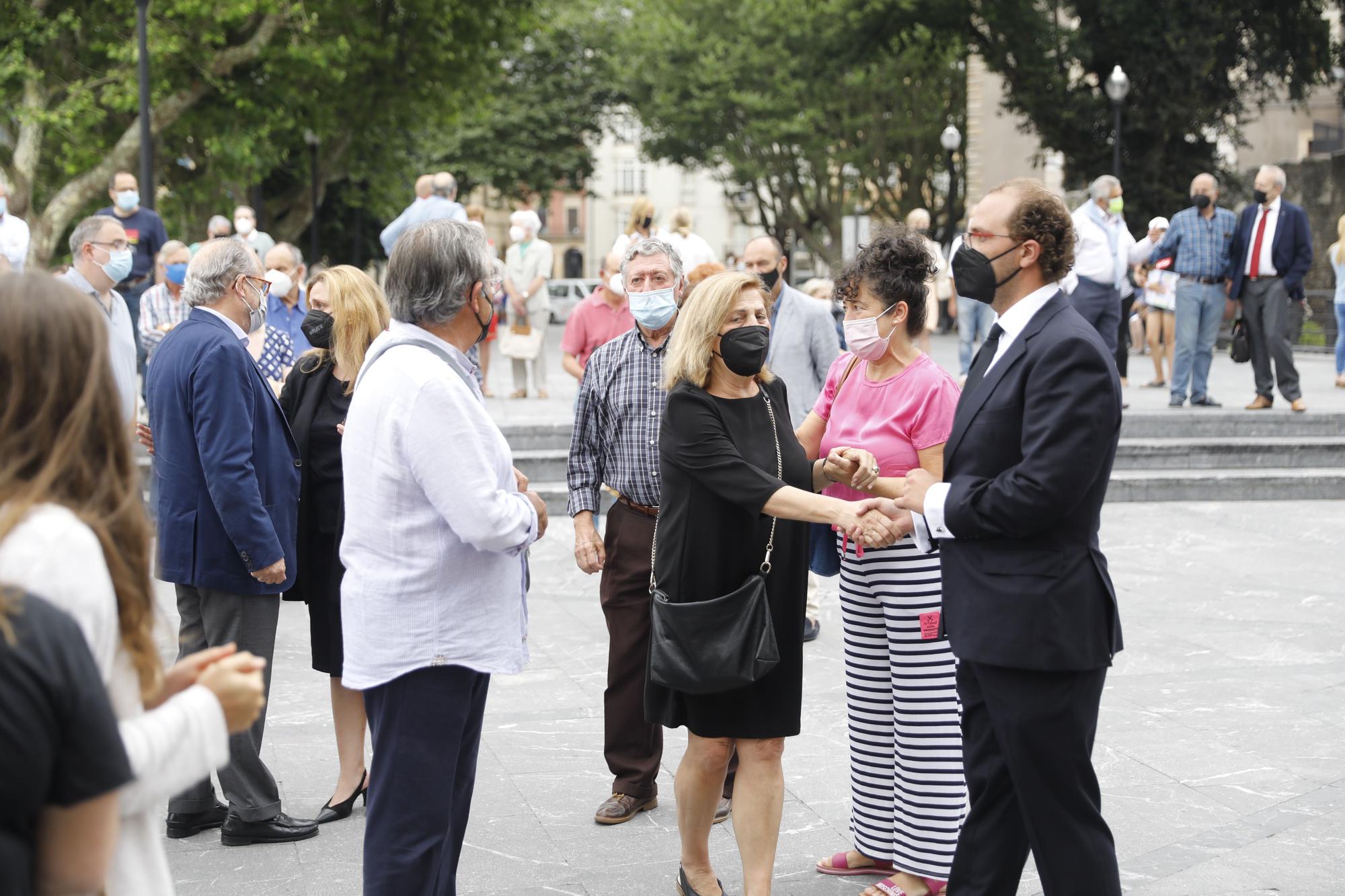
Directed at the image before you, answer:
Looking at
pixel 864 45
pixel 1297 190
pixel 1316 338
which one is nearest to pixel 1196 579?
pixel 1316 338

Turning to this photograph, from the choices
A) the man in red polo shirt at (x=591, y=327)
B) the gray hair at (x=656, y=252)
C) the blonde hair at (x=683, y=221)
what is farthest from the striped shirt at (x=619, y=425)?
the blonde hair at (x=683, y=221)

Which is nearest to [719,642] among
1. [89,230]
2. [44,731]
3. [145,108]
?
[44,731]

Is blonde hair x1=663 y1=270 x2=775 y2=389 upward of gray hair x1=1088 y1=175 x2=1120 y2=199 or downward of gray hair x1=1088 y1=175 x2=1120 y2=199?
downward

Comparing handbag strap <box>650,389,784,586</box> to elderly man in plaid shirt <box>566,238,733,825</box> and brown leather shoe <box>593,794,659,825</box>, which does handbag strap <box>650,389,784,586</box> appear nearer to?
elderly man in plaid shirt <box>566,238,733,825</box>

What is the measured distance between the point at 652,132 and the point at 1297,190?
2033 cm

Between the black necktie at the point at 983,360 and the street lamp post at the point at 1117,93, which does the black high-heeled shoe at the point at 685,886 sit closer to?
the black necktie at the point at 983,360

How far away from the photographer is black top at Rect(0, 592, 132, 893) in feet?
5.88

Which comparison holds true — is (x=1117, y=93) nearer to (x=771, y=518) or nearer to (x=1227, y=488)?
(x=1227, y=488)

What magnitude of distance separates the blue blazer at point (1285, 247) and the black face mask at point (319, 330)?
1033 cm

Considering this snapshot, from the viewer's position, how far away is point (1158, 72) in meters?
27.8

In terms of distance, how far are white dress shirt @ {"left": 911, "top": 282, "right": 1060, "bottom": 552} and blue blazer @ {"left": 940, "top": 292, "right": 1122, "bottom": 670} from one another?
24 millimetres

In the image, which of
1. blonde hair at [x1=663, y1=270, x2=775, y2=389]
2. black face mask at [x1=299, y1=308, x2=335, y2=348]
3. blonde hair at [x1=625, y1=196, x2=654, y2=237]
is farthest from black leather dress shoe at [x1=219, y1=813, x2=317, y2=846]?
blonde hair at [x1=625, y1=196, x2=654, y2=237]

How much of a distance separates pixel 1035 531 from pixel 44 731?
2.27 meters

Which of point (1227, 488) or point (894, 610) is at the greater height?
point (894, 610)
